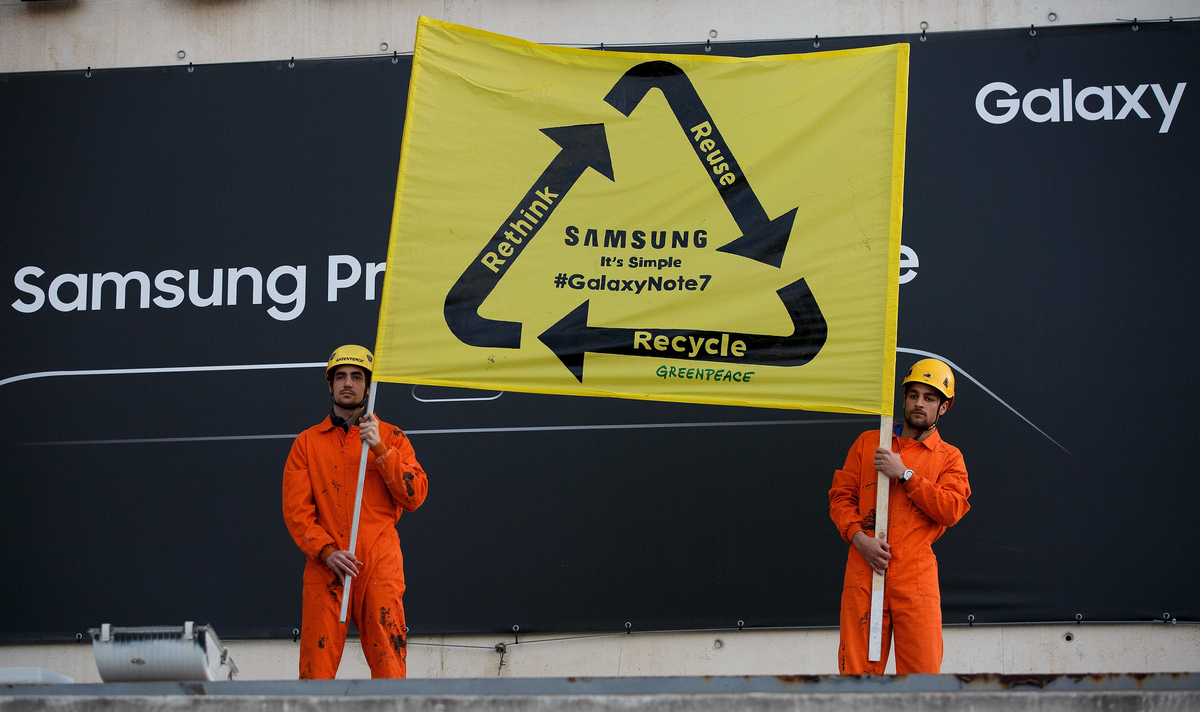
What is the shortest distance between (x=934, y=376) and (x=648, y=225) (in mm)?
1185

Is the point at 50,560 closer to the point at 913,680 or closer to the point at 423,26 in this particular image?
the point at 423,26

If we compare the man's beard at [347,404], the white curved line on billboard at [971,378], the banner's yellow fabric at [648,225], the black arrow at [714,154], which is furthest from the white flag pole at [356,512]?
the white curved line on billboard at [971,378]

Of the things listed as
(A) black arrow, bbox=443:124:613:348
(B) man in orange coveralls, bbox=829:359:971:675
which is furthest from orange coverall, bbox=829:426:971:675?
(A) black arrow, bbox=443:124:613:348

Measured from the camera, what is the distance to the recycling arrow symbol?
3.66m

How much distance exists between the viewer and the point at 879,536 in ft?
11.9

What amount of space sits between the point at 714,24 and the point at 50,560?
407 centimetres

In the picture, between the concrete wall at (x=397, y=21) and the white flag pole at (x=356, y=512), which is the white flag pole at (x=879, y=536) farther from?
the concrete wall at (x=397, y=21)

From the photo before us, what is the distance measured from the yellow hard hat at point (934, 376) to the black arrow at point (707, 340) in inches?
21.1

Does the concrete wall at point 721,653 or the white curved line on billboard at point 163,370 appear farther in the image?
the white curved line on billboard at point 163,370

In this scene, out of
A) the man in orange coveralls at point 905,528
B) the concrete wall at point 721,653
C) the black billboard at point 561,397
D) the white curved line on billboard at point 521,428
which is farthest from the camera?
the white curved line on billboard at point 521,428

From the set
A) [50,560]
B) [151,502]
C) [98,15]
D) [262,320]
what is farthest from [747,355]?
[98,15]

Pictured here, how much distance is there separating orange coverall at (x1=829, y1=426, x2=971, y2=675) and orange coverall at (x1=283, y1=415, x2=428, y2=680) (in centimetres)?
155

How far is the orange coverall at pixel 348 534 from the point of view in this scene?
12.4 ft

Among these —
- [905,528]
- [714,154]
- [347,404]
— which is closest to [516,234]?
[714,154]
